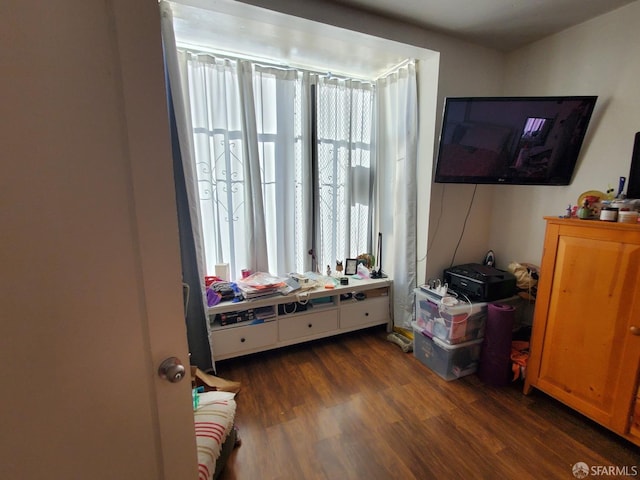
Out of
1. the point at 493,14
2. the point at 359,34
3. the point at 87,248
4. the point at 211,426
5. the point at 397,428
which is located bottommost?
the point at 397,428

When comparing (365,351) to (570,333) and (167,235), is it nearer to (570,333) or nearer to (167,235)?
(570,333)

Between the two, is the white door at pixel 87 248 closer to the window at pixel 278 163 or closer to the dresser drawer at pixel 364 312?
the window at pixel 278 163

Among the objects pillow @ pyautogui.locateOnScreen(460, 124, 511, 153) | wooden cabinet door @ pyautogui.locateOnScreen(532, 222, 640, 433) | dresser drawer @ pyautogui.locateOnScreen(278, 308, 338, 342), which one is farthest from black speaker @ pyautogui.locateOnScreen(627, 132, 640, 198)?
dresser drawer @ pyautogui.locateOnScreen(278, 308, 338, 342)

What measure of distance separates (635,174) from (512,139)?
672 mm

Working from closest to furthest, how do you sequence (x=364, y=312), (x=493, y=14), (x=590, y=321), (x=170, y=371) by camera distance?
(x=170, y=371), (x=590, y=321), (x=493, y=14), (x=364, y=312)

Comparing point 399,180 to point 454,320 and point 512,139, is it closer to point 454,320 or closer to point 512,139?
point 512,139

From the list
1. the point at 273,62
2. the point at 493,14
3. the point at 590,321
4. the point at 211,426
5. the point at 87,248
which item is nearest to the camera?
the point at 87,248

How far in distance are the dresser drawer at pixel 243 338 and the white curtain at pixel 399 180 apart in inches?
47.2

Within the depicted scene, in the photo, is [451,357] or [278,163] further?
[278,163]

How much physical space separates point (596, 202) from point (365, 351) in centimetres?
193

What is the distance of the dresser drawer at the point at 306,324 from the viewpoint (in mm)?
2332

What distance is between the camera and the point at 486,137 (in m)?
1.96

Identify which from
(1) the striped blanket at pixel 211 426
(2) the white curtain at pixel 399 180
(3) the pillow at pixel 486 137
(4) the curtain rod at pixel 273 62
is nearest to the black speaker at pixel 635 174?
(3) the pillow at pixel 486 137

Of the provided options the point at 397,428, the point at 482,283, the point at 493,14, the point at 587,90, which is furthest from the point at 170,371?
the point at 587,90
